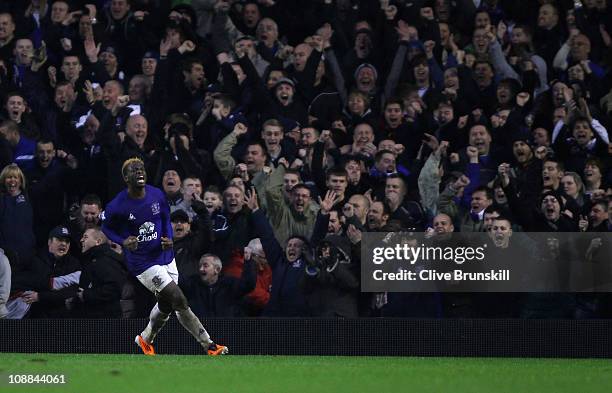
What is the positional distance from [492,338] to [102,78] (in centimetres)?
593

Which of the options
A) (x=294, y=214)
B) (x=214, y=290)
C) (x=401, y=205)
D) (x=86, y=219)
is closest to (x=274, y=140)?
(x=294, y=214)

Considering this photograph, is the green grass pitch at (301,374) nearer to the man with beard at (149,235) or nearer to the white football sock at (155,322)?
the white football sock at (155,322)

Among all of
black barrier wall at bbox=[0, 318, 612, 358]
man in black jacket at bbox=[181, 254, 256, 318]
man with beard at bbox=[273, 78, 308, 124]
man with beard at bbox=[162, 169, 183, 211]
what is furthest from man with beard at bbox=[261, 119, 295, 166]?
black barrier wall at bbox=[0, 318, 612, 358]

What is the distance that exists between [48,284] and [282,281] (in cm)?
261

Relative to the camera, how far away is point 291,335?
49.4 feet

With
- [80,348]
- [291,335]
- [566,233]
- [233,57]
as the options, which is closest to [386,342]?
[291,335]

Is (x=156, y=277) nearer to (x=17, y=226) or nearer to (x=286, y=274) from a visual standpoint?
(x=286, y=274)

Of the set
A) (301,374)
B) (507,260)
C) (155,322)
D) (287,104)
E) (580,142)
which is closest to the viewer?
(301,374)

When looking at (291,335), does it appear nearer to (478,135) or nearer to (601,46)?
(478,135)

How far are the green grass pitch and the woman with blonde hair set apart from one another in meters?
1.71

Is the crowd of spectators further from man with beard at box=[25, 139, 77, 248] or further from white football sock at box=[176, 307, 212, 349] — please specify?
white football sock at box=[176, 307, 212, 349]

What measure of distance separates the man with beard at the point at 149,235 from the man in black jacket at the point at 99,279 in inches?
63.5

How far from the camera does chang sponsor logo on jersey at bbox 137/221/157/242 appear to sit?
13.3 metres

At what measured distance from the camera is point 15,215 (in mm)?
→ 15344
